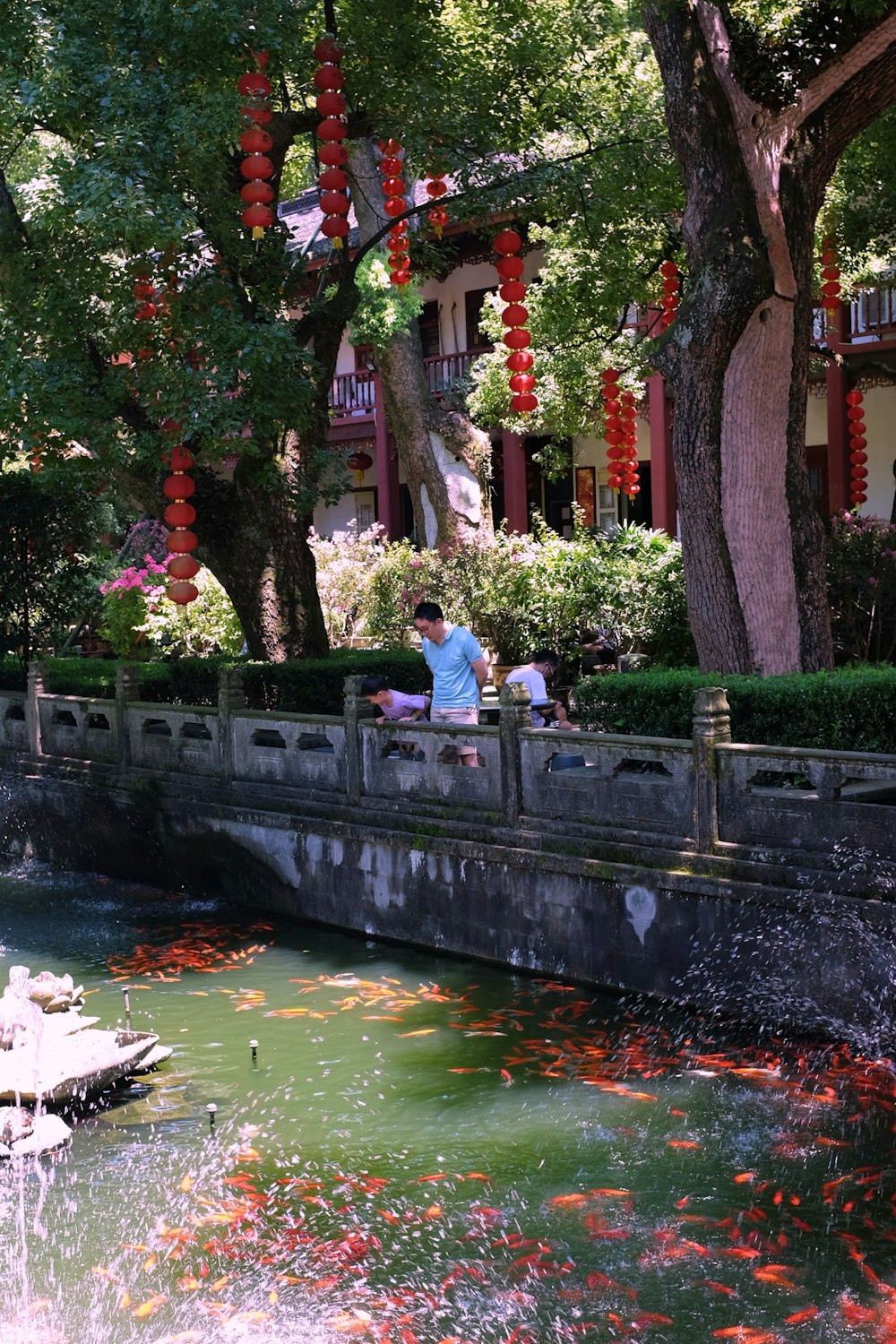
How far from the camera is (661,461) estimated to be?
20.5 metres

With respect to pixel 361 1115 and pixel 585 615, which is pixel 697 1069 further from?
pixel 585 615

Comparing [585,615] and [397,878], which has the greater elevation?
[585,615]

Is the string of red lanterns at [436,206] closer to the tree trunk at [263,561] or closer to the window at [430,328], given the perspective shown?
the tree trunk at [263,561]

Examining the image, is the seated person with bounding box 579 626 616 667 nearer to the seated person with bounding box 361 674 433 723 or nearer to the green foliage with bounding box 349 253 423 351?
the seated person with bounding box 361 674 433 723

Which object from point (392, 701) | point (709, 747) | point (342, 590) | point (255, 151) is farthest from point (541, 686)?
point (342, 590)

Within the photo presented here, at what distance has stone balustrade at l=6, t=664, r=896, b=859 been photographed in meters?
7.62

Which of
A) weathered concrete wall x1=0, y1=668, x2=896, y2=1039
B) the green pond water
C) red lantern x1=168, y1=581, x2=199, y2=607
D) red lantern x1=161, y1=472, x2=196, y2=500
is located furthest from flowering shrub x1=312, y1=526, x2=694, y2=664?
the green pond water

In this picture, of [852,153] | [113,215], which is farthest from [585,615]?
Result: [113,215]

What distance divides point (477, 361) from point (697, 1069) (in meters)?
14.7

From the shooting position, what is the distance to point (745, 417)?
987 cm

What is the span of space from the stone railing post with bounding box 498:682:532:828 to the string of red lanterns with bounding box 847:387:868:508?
957 centimetres

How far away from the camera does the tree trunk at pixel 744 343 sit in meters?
9.79

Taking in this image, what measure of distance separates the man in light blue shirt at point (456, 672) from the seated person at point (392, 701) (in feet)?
0.98

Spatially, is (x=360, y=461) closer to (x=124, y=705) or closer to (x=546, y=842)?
(x=124, y=705)
